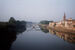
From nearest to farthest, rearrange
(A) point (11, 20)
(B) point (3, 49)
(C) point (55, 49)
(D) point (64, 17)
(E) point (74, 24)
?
(B) point (3, 49) → (C) point (55, 49) → (E) point (74, 24) → (A) point (11, 20) → (D) point (64, 17)

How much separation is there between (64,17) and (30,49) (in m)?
36.8

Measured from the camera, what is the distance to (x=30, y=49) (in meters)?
9.25

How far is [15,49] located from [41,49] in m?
2.13

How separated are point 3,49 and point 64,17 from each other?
37.9 m

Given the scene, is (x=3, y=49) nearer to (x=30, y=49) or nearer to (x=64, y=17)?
(x=30, y=49)

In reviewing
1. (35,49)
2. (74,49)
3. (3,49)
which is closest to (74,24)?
(74,49)

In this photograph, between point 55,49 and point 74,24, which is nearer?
point 55,49

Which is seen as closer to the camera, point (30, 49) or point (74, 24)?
point (30, 49)

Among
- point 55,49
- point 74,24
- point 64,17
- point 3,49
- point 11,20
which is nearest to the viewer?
point 3,49

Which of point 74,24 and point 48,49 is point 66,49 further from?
point 74,24

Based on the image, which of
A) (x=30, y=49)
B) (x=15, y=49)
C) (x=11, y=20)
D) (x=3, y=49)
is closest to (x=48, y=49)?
(x=30, y=49)

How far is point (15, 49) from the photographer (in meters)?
9.23

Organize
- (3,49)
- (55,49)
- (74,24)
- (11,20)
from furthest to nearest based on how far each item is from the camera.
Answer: (11,20) → (74,24) → (55,49) → (3,49)

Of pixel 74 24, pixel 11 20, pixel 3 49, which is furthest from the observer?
pixel 11 20
